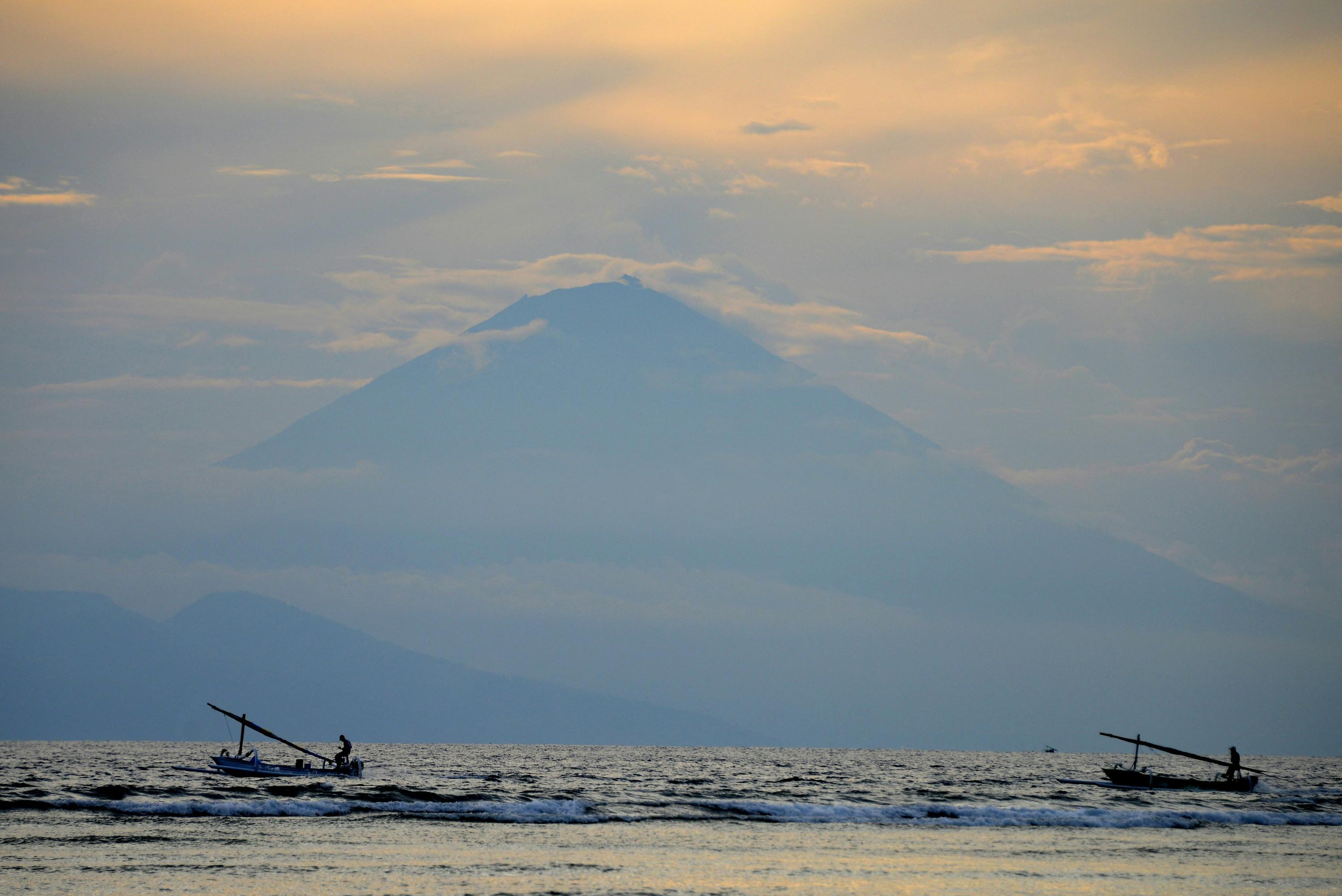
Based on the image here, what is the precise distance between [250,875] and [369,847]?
23.5 ft

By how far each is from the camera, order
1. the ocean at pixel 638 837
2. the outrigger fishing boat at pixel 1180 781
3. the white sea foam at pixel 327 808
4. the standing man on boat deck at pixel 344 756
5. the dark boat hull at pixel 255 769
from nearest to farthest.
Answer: the ocean at pixel 638 837 < the white sea foam at pixel 327 808 < the dark boat hull at pixel 255 769 < the standing man on boat deck at pixel 344 756 < the outrigger fishing boat at pixel 1180 781

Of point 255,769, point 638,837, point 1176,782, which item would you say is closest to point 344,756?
point 255,769

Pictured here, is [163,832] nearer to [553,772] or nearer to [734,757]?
[553,772]

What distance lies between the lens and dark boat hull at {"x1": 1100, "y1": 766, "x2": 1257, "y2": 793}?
282 feet

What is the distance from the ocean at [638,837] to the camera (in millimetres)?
38094

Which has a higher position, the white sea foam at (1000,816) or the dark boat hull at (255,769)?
the white sea foam at (1000,816)

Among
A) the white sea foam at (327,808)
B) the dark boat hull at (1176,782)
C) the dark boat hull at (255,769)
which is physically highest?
the dark boat hull at (1176,782)

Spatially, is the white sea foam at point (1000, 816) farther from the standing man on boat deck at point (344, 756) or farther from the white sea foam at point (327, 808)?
the standing man on boat deck at point (344, 756)

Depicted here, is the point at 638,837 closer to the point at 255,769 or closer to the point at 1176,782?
the point at 255,769

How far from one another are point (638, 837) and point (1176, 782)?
2083 inches

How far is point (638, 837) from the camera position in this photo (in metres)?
49.9

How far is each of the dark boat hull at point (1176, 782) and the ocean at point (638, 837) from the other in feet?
6.09

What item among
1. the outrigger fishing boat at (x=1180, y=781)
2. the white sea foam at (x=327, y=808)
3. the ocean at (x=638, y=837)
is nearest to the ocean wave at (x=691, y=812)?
the white sea foam at (x=327, y=808)

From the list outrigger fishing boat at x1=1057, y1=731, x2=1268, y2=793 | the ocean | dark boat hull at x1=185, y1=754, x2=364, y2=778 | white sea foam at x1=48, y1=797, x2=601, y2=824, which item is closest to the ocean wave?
white sea foam at x1=48, y1=797, x2=601, y2=824
